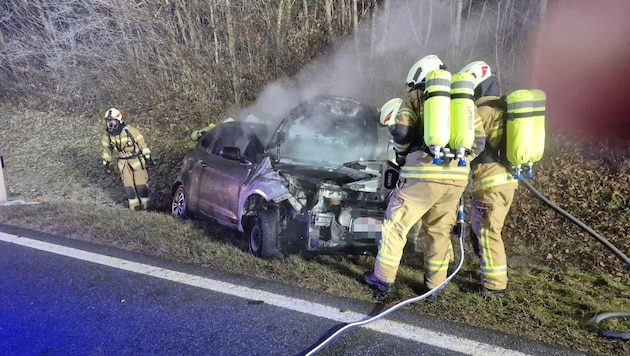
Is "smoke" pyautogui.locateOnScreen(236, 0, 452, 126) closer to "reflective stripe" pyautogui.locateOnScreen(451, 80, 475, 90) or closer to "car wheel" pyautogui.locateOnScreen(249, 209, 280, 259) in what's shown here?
"car wheel" pyautogui.locateOnScreen(249, 209, 280, 259)

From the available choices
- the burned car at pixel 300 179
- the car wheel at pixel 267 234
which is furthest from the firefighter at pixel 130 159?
the car wheel at pixel 267 234

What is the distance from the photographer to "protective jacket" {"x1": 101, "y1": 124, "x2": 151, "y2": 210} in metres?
8.23

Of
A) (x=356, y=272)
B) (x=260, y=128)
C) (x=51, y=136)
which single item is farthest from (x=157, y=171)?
(x=356, y=272)

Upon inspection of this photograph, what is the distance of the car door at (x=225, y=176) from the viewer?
5793 millimetres

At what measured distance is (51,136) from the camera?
1409 cm

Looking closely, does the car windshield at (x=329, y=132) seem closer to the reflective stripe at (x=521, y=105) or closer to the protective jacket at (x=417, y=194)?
the protective jacket at (x=417, y=194)

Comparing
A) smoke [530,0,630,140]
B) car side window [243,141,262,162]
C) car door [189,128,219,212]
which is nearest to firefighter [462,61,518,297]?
car side window [243,141,262,162]

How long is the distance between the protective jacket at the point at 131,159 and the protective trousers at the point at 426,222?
5.53 meters

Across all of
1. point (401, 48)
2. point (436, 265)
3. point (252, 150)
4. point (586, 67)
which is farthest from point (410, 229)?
point (401, 48)

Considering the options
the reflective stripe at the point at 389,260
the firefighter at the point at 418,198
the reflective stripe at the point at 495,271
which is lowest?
the reflective stripe at the point at 495,271

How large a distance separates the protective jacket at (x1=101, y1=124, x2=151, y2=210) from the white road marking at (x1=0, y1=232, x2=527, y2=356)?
2.97 m

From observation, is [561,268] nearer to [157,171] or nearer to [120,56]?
[157,171]

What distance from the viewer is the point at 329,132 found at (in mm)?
5816

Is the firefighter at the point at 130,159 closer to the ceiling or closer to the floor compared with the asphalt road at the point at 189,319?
closer to the ceiling
